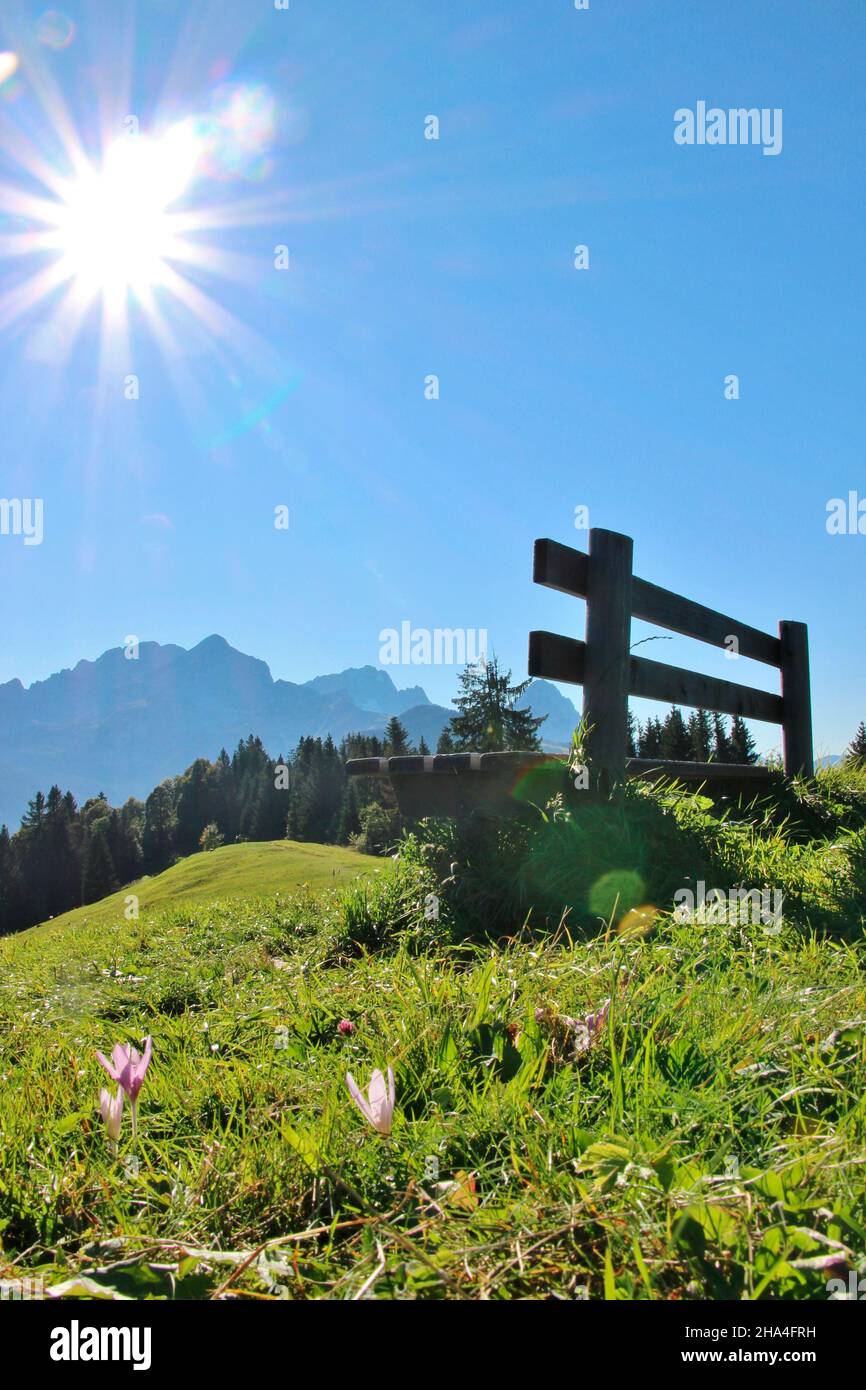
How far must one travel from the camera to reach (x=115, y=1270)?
4.59 feet

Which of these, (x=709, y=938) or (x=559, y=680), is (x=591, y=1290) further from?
(x=559, y=680)

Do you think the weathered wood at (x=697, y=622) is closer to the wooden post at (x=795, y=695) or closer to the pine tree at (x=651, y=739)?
the wooden post at (x=795, y=695)

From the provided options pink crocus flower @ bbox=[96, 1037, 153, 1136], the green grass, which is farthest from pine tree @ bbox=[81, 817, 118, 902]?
pink crocus flower @ bbox=[96, 1037, 153, 1136]

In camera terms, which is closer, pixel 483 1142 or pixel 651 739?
pixel 483 1142

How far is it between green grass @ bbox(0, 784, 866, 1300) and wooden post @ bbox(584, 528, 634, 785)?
76.6 inches

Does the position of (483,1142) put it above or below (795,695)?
below

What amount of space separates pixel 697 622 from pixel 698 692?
0.62 metres

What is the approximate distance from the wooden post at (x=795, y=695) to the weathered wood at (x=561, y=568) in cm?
456

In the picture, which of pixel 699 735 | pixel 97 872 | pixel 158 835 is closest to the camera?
pixel 699 735

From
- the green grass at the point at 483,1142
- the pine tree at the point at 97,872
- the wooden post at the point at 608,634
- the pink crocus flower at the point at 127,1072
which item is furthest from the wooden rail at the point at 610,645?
the pine tree at the point at 97,872

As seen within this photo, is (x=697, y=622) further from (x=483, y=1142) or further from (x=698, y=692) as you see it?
(x=483, y=1142)

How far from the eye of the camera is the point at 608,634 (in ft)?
16.6

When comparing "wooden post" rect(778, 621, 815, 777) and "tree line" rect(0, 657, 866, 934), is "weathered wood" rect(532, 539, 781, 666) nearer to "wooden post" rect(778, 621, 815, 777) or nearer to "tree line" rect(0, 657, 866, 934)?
"wooden post" rect(778, 621, 815, 777)

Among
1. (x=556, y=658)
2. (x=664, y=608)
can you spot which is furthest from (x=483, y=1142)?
(x=664, y=608)
